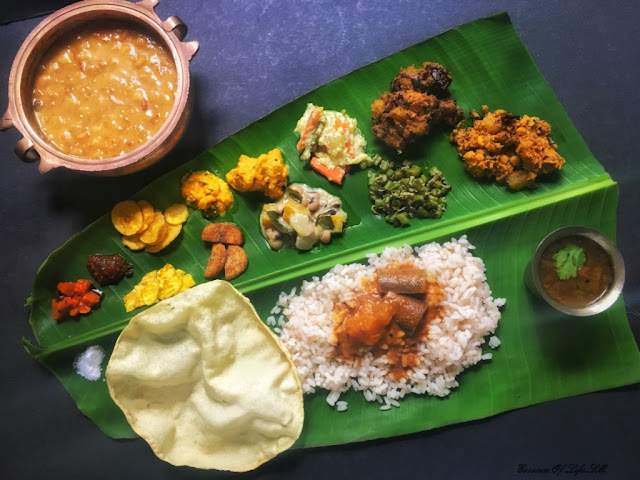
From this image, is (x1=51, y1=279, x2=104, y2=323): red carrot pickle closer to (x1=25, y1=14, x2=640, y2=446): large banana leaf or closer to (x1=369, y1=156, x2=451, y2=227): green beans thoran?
(x1=25, y1=14, x2=640, y2=446): large banana leaf

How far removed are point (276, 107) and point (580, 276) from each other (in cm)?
220

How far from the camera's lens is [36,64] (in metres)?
3.04

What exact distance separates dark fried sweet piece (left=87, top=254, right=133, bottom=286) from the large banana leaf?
0.20ft

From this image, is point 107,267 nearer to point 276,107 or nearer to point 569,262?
point 276,107

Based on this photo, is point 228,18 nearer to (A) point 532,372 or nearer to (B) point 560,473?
(A) point 532,372

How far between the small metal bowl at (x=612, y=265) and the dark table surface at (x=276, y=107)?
0.60 metres

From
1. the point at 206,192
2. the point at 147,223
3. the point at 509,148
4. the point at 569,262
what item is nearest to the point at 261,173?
the point at 206,192

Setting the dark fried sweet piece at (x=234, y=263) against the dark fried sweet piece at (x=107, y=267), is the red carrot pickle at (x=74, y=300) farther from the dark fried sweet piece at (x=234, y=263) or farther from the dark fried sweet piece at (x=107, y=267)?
the dark fried sweet piece at (x=234, y=263)

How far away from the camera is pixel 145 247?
11.1 feet

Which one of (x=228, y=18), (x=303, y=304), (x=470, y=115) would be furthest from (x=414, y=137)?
(x=228, y=18)

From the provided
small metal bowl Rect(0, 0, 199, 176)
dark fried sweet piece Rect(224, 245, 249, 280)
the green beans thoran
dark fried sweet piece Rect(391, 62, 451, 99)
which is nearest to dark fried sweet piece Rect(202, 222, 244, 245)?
dark fried sweet piece Rect(224, 245, 249, 280)

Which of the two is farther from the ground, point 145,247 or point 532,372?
point 145,247

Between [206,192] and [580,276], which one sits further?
[206,192]

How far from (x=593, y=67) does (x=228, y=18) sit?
2515 mm
